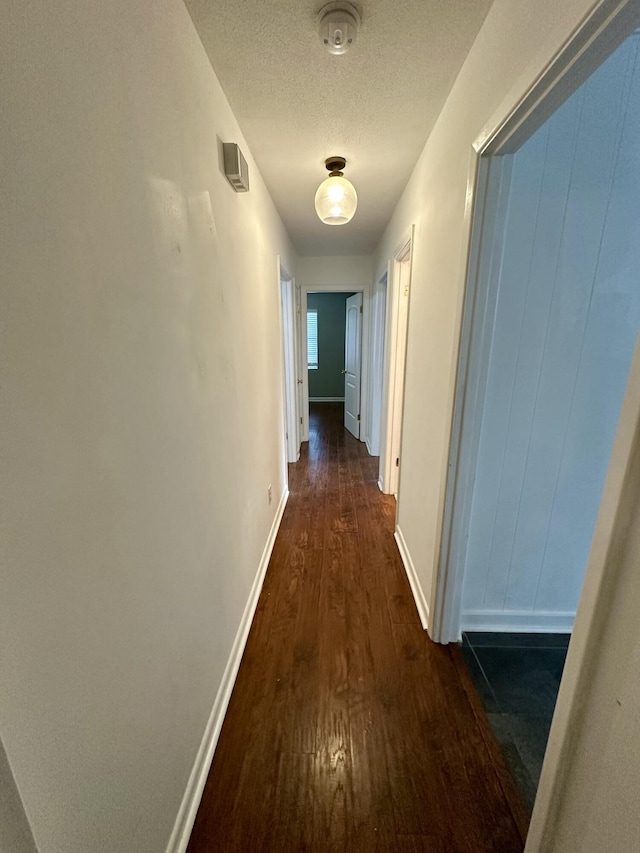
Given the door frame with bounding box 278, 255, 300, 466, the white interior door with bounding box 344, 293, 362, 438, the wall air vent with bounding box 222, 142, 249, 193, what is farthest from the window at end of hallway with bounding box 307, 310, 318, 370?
the wall air vent with bounding box 222, 142, 249, 193

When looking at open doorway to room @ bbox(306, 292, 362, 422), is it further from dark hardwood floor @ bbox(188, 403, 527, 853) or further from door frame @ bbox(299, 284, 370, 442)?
dark hardwood floor @ bbox(188, 403, 527, 853)

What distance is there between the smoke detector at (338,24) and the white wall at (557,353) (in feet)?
2.21

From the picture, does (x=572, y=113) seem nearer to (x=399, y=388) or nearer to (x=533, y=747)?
(x=399, y=388)

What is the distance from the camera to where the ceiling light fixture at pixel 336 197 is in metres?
1.78

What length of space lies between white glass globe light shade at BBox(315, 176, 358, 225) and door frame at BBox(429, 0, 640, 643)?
803mm

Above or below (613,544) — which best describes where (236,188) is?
above

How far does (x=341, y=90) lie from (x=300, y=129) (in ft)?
1.10

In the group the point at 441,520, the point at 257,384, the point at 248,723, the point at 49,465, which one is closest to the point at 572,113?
the point at 441,520

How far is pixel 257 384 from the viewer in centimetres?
194

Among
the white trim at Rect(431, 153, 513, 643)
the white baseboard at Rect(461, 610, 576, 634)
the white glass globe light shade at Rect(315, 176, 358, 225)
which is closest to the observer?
the white trim at Rect(431, 153, 513, 643)

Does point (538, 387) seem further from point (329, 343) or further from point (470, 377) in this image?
point (329, 343)

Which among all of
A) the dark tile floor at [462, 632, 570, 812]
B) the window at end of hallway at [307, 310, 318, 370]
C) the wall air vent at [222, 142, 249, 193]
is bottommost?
the dark tile floor at [462, 632, 570, 812]

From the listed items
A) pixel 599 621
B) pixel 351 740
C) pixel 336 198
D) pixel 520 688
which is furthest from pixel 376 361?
pixel 599 621

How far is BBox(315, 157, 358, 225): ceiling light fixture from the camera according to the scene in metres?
1.78
